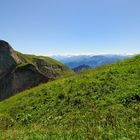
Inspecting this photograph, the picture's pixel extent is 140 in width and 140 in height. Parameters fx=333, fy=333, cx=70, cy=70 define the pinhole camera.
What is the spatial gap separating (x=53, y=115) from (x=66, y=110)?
1.11 meters

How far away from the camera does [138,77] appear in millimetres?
28859

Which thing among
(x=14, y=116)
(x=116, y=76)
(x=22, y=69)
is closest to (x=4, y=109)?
(x=14, y=116)

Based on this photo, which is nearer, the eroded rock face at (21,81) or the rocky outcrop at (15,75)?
the eroded rock face at (21,81)

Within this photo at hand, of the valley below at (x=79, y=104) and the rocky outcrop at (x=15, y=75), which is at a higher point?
the valley below at (x=79, y=104)

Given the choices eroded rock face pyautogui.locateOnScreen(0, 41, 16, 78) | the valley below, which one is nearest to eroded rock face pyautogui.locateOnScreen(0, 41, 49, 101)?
eroded rock face pyautogui.locateOnScreen(0, 41, 16, 78)

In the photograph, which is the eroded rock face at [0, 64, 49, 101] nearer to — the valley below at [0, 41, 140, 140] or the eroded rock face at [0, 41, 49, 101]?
the eroded rock face at [0, 41, 49, 101]

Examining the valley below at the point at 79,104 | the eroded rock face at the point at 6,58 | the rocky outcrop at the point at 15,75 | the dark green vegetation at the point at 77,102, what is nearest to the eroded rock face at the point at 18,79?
Answer: the rocky outcrop at the point at 15,75

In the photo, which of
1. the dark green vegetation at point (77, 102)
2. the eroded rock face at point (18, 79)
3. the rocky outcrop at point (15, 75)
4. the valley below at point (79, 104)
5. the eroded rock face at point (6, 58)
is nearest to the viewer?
the valley below at point (79, 104)

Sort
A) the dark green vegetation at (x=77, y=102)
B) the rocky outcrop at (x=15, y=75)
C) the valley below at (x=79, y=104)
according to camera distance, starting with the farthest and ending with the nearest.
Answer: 1. the rocky outcrop at (x=15, y=75)
2. the dark green vegetation at (x=77, y=102)
3. the valley below at (x=79, y=104)

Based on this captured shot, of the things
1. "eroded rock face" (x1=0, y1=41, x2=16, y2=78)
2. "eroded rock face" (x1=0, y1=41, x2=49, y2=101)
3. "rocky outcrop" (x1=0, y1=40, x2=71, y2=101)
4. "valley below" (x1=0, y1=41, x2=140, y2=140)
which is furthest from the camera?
"eroded rock face" (x1=0, y1=41, x2=16, y2=78)

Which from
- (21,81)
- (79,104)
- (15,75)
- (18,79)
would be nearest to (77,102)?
(79,104)

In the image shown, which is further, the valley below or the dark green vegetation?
the dark green vegetation

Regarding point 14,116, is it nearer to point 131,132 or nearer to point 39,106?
point 39,106

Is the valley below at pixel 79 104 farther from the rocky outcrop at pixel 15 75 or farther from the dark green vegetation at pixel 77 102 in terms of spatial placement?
the rocky outcrop at pixel 15 75
